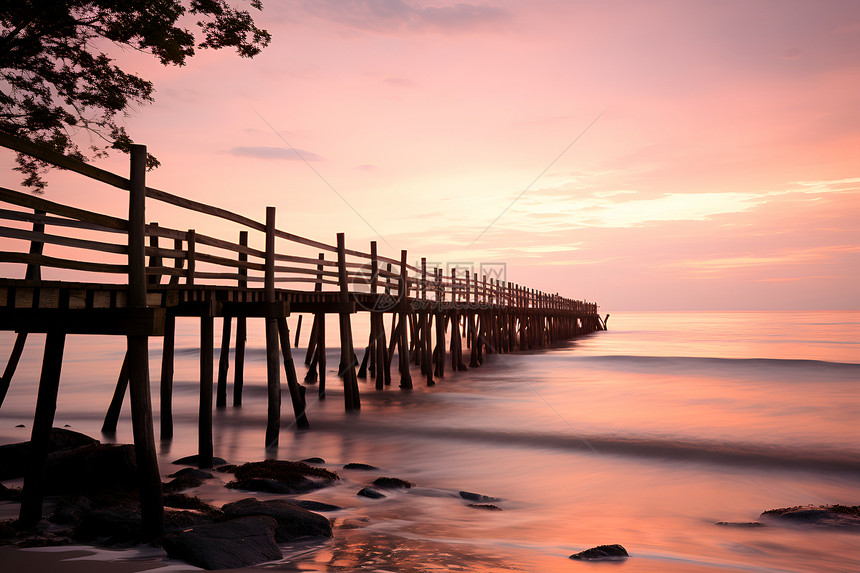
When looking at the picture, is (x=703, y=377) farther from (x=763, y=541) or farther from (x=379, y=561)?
(x=379, y=561)

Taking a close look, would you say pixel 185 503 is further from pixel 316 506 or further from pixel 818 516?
pixel 818 516

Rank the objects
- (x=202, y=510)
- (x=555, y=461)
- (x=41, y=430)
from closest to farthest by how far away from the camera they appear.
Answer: (x=41, y=430) < (x=202, y=510) < (x=555, y=461)

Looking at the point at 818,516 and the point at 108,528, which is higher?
the point at 108,528

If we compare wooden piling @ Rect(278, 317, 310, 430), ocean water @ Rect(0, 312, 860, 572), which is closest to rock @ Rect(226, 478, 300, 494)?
ocean water @ Rect(0, 312, 860, 572)

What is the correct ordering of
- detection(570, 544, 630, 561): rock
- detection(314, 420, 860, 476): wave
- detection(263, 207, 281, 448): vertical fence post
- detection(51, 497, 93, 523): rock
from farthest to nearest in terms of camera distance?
detection(314, 420, 860, 476): wave
detection(263, 207, 281, 448): vertical fence post
detection(51, 497, 93, 523): rock
detection(570, 544, 630, 561): rock

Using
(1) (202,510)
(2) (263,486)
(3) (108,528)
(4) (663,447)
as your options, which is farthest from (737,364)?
(3) (108,528)

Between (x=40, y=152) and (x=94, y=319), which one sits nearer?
(x=40, y=152)

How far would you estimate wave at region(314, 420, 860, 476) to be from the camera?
11.3 meters

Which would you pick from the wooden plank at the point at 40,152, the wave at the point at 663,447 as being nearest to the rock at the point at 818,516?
the wave at the point at 663,447

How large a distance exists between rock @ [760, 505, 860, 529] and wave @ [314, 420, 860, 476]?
11.5ft

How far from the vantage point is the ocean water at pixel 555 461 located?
5934 mm

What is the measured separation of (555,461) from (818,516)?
4.12 metres

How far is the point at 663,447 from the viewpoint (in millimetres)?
12188

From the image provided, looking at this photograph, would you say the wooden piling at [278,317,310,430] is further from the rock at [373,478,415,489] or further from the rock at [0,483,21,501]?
the rock at [0,483,21,501]
